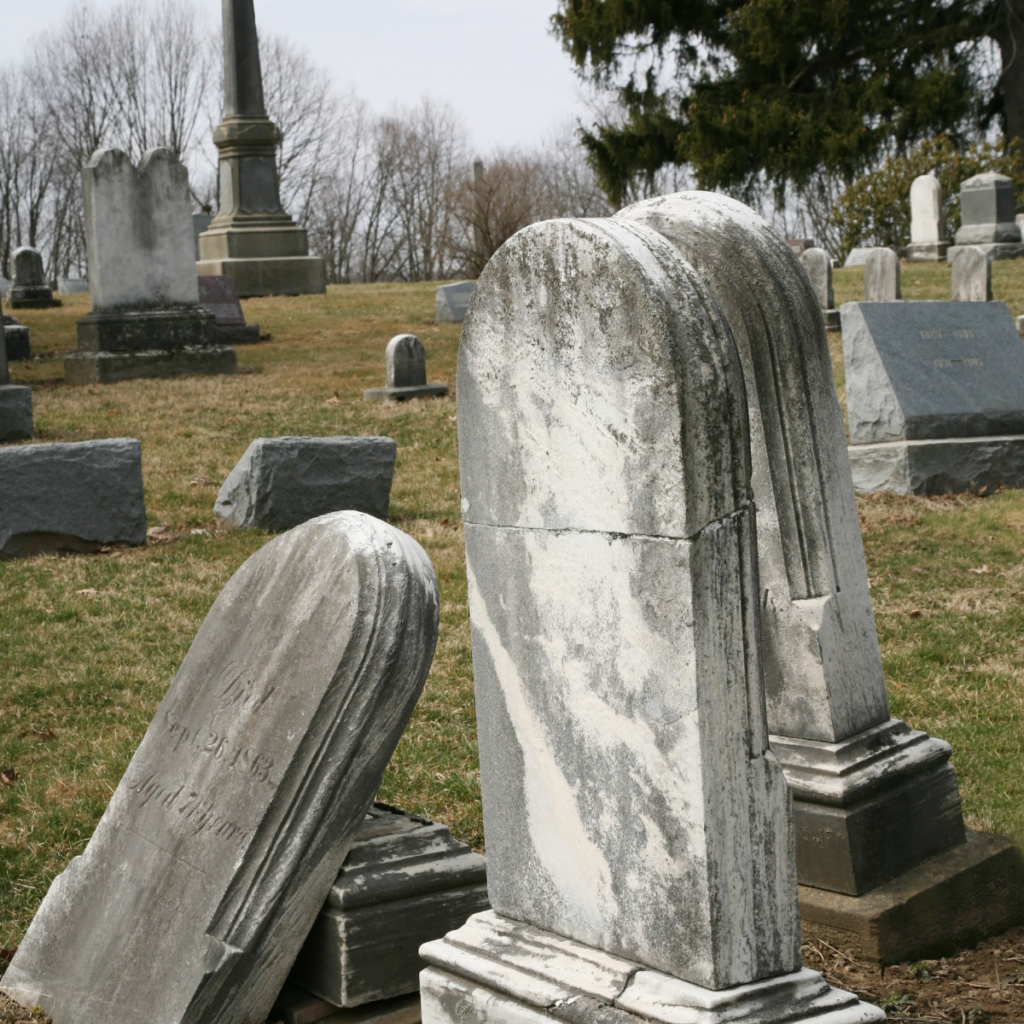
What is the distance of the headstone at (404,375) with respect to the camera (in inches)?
508

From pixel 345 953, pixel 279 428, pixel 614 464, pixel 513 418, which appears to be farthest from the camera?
pixel 279 428

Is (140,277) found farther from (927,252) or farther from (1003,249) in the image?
(927,252)

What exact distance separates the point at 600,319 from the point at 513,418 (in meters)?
0.31

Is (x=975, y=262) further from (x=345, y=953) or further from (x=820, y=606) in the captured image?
(x=345, y=953)

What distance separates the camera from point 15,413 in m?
11.0

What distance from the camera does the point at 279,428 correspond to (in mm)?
11477

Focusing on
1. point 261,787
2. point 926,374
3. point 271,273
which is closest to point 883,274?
point 926,374

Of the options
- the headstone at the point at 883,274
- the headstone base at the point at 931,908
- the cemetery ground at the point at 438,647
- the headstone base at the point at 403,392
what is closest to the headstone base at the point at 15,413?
the cemetery ground at the point at 438,647

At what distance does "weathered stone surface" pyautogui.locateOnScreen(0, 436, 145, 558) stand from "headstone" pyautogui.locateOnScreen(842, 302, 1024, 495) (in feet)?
15.4

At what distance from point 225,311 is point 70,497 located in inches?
427

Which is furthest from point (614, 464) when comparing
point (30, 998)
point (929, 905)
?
point (30, 998)

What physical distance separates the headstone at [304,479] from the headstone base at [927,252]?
61.1 feet

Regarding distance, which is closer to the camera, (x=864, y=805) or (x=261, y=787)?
(x=261, y=787)

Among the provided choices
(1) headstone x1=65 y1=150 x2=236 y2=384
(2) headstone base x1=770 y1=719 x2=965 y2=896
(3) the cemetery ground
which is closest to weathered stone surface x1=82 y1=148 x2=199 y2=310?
(1) headstone x1=65 y1=150 x2=236 y2=384
